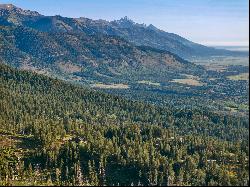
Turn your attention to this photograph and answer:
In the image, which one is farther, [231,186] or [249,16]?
[231,186]

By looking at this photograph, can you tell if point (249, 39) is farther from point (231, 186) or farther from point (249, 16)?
point (231, 186)

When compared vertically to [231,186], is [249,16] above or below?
above

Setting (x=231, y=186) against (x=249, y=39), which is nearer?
(x=249, y=39)

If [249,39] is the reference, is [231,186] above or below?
below

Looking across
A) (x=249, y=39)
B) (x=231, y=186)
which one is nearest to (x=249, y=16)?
(x=249, y=39)
